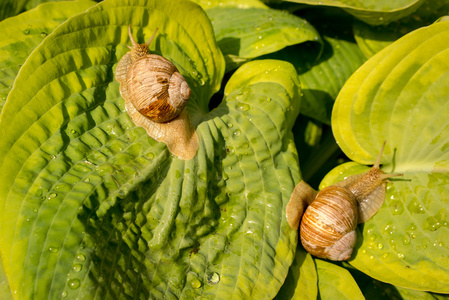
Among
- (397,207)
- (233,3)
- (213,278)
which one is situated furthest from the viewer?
(233,3)

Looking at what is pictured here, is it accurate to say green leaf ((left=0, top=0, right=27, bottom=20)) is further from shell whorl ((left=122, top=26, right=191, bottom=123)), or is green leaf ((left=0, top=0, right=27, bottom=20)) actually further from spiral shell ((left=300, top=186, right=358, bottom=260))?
spiral shell ((left=300, top=186, right=358, bottom=260))

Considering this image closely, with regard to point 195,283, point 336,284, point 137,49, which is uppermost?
point 137,49

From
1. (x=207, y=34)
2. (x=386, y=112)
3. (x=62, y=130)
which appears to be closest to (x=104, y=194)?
(x=62, y=130)

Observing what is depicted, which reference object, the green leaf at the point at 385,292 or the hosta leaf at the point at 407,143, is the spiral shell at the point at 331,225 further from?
the green leaf at the point at 385,292

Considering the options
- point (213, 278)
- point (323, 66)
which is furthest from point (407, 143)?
point (213, 278)

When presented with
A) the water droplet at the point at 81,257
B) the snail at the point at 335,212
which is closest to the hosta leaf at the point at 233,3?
the snail at the point at 335,212

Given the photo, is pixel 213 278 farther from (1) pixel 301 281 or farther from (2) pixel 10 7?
(2) pixel 10 7
